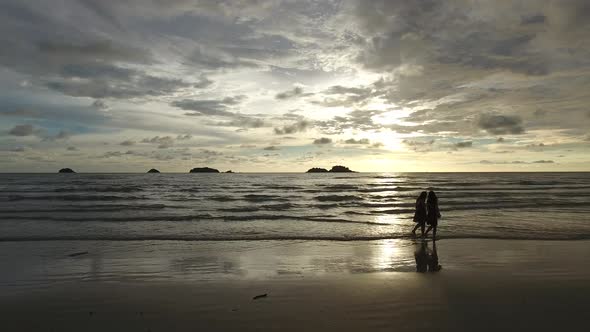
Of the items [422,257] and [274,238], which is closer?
[422,257]

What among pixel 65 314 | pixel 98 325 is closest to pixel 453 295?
pixel 98 325

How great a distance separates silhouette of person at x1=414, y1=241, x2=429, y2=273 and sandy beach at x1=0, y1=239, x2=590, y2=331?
0.28 m

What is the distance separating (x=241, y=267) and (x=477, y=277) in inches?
245

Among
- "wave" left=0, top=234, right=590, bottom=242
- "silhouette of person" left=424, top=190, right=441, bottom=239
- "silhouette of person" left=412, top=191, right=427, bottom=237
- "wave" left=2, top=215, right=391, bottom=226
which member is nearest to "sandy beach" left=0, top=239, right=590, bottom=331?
"wave" left=0, top=234, right=590, bottom=242

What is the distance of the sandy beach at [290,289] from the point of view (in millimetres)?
6262

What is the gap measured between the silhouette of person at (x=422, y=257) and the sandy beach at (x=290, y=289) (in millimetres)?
283

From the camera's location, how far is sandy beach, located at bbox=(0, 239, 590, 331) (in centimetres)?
626

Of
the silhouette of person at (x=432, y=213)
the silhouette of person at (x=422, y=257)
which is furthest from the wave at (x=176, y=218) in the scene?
the silhouette of person at (x=422, y=257)

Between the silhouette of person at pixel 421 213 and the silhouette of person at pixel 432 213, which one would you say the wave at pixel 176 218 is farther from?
the silhouette of person at pixel 432 213

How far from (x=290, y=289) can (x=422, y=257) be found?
5.48 m

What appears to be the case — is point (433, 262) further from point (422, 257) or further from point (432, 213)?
point (432, 213)

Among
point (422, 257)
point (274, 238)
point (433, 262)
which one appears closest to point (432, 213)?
point (422, 257)

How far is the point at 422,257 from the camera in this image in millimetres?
11539

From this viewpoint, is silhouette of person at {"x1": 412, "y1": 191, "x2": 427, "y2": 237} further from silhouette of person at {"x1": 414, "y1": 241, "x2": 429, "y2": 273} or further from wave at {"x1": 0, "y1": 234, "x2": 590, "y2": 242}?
silhouette of person at {"x1": 414, "y1": 241, "x2": 429, "y2": 273}
